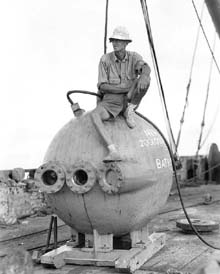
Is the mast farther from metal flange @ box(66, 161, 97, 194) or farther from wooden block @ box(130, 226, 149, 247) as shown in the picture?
wooden block @ box(130, 226, 149, 247)

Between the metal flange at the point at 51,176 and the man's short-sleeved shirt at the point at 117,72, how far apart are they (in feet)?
2.78

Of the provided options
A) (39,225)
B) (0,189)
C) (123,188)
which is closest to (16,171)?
(0,189)

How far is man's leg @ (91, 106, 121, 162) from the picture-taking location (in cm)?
496

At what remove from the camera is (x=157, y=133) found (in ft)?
19.3

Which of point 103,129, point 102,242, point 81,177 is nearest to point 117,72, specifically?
point 103,129

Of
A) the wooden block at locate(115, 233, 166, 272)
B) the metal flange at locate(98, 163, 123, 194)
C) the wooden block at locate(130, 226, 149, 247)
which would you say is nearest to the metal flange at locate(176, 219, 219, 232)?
the wooden block at locate(115, 233, 166, 272)

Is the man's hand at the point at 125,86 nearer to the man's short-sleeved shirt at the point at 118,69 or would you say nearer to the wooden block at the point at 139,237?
the man's short-sleeved shirt at the point at 118,69

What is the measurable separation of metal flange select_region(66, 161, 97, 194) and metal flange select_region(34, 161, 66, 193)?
0.08m

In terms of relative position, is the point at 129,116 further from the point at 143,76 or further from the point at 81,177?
the point at 81,177

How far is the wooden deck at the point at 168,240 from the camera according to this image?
5081 millimetres

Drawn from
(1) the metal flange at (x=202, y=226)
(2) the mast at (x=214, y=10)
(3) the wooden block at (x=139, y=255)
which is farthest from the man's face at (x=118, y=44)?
(1) the metal flange at (x=202, y=226)

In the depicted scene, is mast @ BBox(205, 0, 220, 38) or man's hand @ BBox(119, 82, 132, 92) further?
man's hand @ BBox(119, 82, 132, 92)

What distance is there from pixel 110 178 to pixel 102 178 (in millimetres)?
79

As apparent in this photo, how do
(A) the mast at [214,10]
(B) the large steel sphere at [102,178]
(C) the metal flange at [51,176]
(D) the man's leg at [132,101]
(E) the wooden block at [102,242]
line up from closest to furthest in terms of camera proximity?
(A) the mast at [214,10], (B) the large steel sphere at [102,178], (C) the metal flange at [51,176], (E) the wooden block at [102,242], (D) the man's leg at [132,101]
